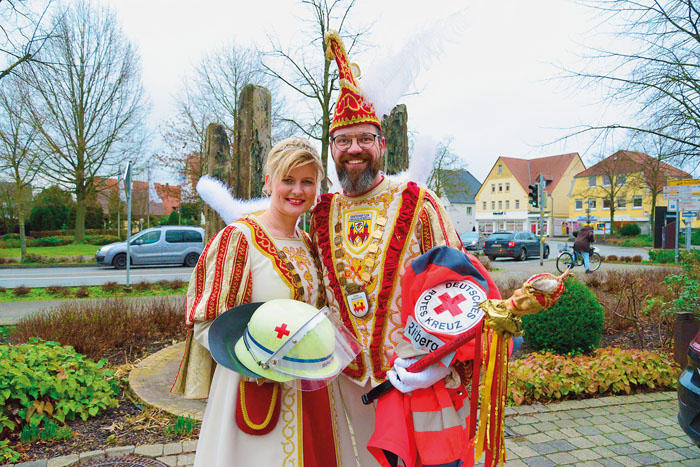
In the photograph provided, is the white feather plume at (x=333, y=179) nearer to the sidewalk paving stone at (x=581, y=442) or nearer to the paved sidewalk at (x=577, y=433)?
the paved sidewalk at (x=577, y=433)

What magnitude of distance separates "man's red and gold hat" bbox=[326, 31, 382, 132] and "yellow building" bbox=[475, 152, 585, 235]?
171 feet

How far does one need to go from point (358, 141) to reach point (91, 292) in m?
9.77

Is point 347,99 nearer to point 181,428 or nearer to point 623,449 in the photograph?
point 181,428

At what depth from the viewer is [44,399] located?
11.9 feet

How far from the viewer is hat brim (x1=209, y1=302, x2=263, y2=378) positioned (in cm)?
183

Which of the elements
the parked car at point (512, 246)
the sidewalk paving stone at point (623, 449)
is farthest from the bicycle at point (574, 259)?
the sidewalk paving stone at point (623, 449)

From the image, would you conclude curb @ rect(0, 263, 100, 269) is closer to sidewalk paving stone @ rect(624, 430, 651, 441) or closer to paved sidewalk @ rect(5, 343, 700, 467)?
paved sidewalk @ rect(5, 343, 700, 467)

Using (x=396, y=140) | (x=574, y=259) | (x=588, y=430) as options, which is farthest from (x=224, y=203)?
(x=574, y=259)

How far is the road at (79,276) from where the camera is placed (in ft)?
41.1

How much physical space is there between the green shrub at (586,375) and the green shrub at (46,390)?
3.81m

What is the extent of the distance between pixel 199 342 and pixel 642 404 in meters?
4.44

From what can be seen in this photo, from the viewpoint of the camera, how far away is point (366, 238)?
7.65ft

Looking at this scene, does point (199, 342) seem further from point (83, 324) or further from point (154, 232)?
point (154, 232)

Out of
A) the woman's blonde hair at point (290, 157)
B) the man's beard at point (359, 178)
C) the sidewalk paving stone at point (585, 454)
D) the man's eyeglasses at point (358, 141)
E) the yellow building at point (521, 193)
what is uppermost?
the yellow building at point (521, 193)
